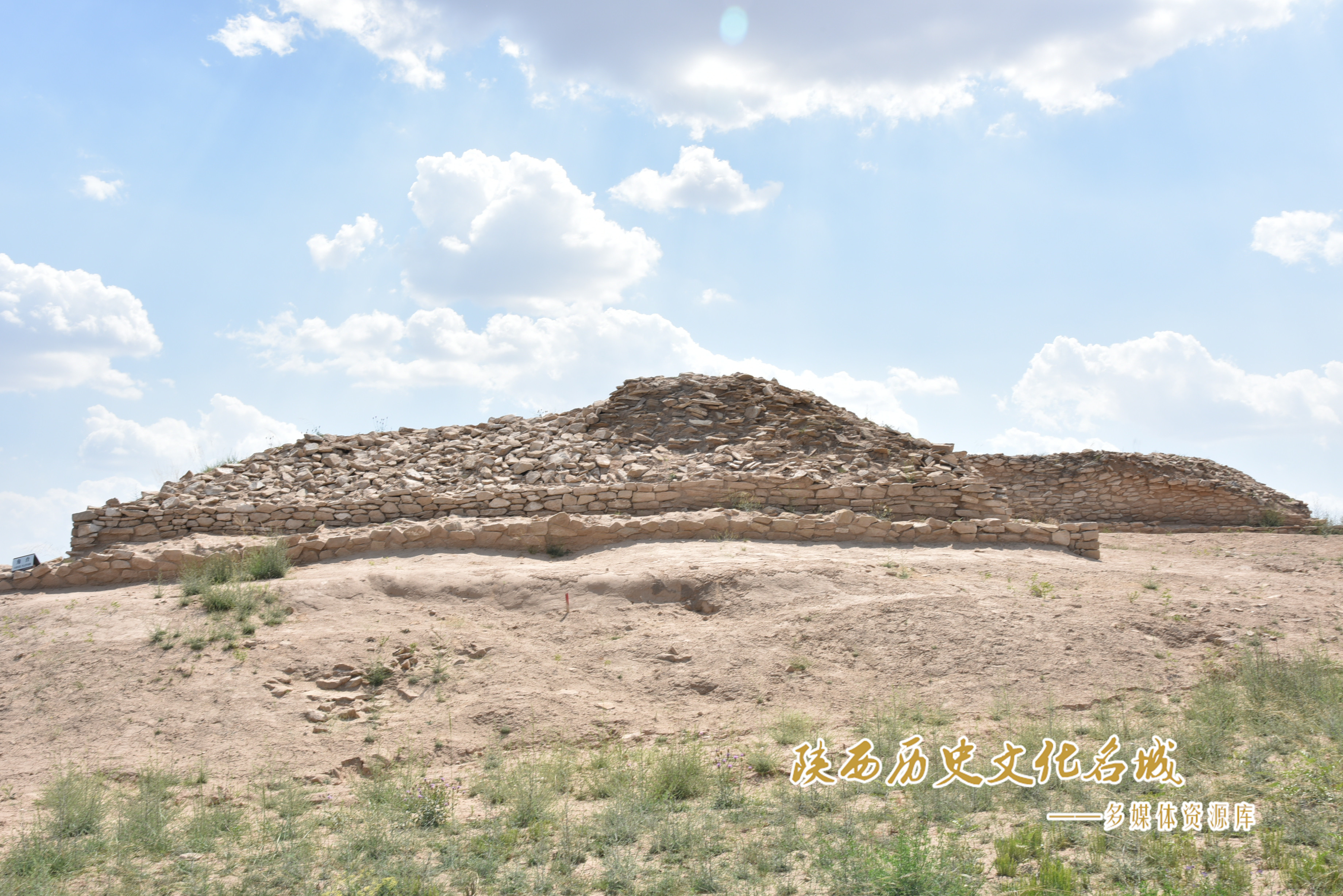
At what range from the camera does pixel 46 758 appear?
6793 millimetres

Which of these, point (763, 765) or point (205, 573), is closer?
point (763, 765)

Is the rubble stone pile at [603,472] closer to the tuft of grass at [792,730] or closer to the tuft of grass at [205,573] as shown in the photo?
the tuft of grass at [205,573]

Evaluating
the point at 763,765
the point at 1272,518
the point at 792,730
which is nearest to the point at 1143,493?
the point at 1272,518

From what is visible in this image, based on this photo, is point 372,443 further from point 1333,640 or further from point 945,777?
point 1333,640

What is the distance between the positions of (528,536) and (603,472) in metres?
2.21

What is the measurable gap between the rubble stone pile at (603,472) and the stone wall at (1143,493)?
8.48 m

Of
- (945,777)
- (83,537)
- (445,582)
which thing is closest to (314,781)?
(445,582)

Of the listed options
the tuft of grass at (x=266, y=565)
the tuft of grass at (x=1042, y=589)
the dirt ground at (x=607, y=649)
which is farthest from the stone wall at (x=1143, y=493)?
the tuft of grass at (x=266, y=565)

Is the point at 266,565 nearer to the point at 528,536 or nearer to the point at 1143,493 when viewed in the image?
the point at 528,536

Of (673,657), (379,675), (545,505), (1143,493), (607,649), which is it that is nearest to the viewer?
(379,675)

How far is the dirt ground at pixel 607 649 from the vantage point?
693 cm

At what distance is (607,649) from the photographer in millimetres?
8242

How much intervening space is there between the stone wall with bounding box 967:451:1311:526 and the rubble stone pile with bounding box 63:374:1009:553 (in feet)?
27.8

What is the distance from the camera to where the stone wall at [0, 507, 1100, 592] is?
424 inches
